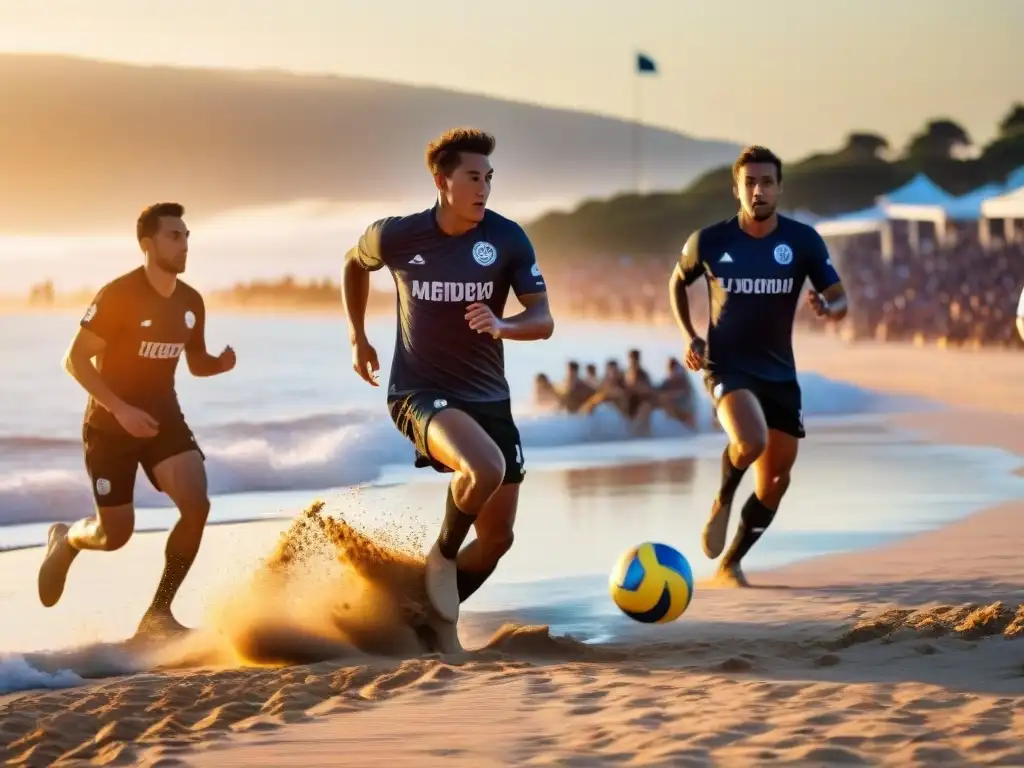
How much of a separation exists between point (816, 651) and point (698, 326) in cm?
5128

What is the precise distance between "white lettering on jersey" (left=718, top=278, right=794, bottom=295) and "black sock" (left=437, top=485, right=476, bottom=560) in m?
2.59

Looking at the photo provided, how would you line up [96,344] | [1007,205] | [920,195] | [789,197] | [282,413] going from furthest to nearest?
[789,197] → [920,195] → [282,413] → [1007,205] → [96,344]

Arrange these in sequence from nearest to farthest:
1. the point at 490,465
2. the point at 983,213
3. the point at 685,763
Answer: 1. the point at 685,763
2. the point at 490,465
3. the point at 983,213

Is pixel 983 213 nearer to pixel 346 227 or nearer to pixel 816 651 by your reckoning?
pixel 816 651

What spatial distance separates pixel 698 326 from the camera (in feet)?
192

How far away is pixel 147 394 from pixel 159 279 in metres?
0.59

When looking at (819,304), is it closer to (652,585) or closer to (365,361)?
(652,585)

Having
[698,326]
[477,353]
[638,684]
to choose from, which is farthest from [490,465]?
[698,326]

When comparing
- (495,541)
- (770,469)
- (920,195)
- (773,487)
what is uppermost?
(920,195)

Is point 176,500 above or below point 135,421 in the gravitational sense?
below

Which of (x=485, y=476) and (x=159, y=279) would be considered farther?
(x=159, y=279)

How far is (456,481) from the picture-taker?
760 centimetres

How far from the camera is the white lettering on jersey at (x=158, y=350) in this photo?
8.52 meters

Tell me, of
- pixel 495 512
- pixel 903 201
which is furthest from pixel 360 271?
pixel 903 201
